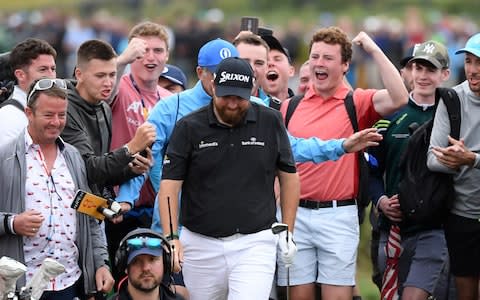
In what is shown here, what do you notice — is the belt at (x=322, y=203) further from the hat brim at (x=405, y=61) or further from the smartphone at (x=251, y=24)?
the smartphone at (x=251, y=24)

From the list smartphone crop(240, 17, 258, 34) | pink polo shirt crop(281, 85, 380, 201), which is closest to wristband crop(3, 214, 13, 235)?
pink polo shirt crop(281, 85, 380, 201)

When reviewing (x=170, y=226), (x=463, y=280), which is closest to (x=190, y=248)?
(x=170, y=226)

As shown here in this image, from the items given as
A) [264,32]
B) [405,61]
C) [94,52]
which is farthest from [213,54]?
[264,32]

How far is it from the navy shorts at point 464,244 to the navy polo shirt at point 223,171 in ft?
5.28

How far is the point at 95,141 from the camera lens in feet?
34.6

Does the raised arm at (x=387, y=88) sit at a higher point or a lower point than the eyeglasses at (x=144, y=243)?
higher

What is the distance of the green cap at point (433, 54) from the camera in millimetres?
11031

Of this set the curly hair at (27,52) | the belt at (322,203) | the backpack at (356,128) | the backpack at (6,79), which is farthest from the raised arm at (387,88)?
the backpack at (6,79)

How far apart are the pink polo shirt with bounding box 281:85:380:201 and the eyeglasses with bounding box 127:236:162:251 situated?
196 centimetres

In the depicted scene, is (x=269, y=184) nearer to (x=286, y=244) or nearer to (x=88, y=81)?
(x=286, y=244)

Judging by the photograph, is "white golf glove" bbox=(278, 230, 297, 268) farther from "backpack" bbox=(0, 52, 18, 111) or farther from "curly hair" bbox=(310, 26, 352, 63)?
"backpack" bbox=(0, 52, 18, 111)

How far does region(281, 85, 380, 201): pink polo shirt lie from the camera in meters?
10.9

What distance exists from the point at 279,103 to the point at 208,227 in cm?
197

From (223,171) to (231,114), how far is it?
0.42 metres
